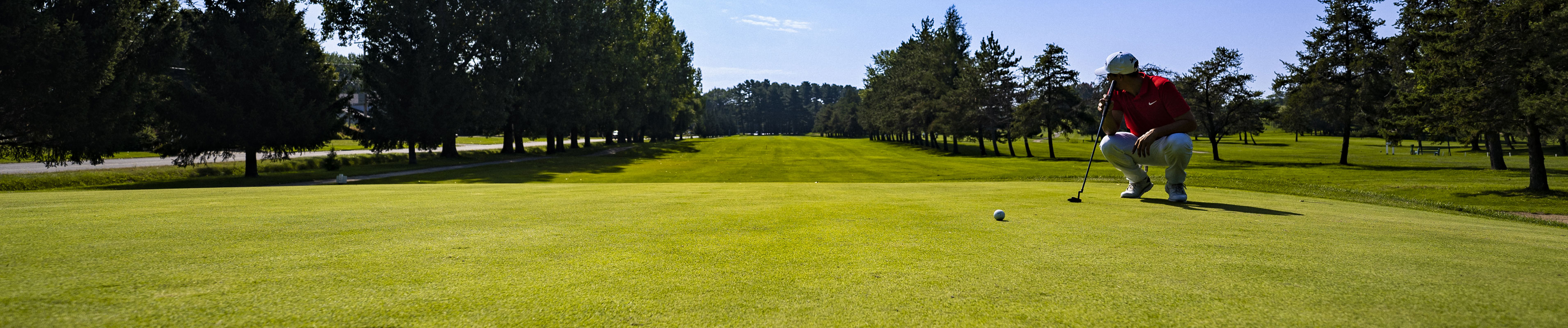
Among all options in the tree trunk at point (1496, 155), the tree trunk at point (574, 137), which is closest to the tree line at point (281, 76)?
the tree trunk at point (574, 137)

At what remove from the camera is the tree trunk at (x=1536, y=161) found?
20547mm

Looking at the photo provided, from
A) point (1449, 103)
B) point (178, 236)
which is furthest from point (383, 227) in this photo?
point (1449, 103)

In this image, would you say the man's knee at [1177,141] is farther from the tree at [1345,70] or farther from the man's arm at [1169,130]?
the tree at [1345,70]

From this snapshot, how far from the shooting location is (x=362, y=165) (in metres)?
38.5

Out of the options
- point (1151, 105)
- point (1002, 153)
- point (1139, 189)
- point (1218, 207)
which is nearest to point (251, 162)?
point (1139, 189)

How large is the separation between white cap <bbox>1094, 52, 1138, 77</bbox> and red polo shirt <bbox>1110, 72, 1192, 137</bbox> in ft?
0.87

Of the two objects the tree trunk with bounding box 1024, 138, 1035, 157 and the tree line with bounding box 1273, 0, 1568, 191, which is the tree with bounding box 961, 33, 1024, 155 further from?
the tree line with bounding box 1273, 0, 1568, 191

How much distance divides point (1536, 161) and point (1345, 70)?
878 inches

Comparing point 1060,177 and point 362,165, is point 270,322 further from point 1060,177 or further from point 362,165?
point 362,165

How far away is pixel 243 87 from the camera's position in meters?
27.2

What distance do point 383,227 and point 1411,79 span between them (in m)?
44.8

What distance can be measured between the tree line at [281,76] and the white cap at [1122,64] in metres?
26.7

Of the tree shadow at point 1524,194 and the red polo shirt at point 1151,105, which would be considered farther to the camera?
the tree shadow at point 1524,194

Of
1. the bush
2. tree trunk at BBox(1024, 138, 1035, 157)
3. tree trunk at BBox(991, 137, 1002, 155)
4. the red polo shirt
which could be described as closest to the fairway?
the red polo shirt
